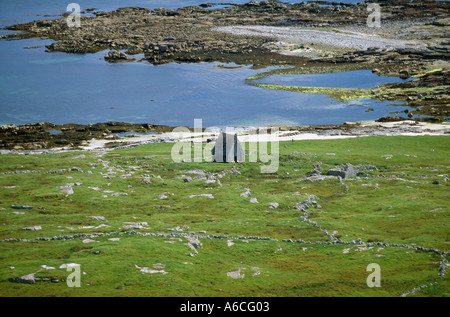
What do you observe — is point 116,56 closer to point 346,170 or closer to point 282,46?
point 282,46

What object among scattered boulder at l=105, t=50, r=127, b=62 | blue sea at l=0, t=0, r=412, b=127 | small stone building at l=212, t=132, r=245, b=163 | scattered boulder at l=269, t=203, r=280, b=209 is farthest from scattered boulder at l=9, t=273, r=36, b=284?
scattered boulder at l=105, t=50, r=127, b=62

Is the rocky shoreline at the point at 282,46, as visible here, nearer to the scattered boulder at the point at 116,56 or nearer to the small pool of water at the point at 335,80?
the scattered boulder at the point at 116,56

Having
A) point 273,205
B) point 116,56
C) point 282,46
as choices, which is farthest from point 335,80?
point 273,205

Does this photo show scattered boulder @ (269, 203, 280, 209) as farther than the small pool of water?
No

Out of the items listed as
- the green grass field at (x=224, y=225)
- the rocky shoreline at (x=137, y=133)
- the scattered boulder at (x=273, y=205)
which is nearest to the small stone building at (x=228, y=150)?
the green grass field at (x=224, y=225)

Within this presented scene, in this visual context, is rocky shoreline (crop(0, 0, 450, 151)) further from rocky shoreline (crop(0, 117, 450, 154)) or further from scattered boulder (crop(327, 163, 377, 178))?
scattered boulder (crop(327, 163, 377, 178))

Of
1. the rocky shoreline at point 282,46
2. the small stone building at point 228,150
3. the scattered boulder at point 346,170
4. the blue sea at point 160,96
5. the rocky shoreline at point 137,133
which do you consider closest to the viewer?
the scattered boulder at point 346,170
